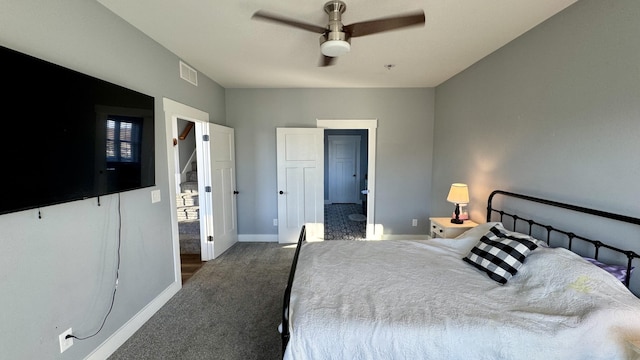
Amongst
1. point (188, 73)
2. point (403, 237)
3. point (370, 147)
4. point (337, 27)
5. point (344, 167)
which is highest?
point (188, 73)

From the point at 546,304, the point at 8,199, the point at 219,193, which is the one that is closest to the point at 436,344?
the point at 546,304

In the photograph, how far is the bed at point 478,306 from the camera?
1301mm

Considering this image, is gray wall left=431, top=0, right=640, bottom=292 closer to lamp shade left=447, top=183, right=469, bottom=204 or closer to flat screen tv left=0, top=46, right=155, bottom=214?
lamp shade left=447, top=183, right=469, bottom=204

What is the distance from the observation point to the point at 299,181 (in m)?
4.44

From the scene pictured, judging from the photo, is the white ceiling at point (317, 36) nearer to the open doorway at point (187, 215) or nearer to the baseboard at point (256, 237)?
the open doorway at point (187, 215)

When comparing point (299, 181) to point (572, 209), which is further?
point (299, 181)

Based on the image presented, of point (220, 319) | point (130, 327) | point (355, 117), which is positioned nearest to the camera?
point (130, 327)

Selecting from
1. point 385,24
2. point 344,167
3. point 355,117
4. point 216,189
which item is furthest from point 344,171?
point 385,24

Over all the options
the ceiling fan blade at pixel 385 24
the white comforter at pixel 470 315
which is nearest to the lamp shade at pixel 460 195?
the white comforter at pixel 470 315

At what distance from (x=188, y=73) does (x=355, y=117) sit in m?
2.56

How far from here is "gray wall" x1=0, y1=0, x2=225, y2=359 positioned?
142 cm

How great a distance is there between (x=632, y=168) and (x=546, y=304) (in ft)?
3.21

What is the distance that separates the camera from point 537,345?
1286 millimetres

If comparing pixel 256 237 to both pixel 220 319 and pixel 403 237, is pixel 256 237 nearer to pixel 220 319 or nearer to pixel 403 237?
pixel 220 319
